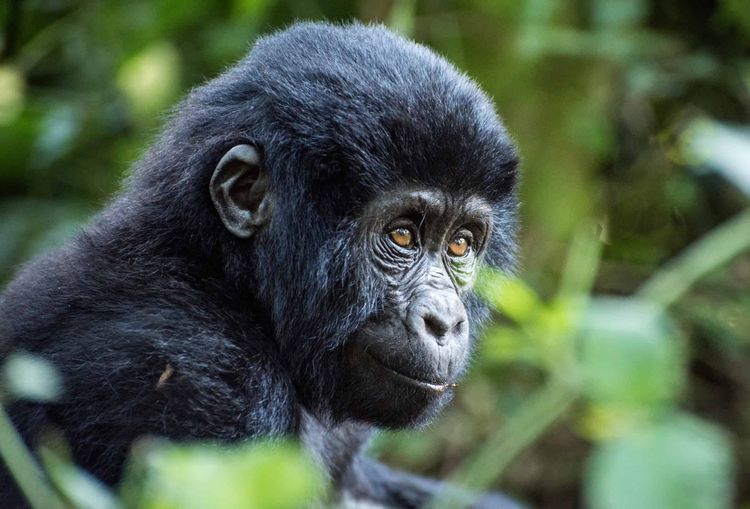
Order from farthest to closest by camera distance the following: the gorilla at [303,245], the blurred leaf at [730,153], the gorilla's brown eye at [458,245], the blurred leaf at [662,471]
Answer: the gorilla's brown eye at [458,245], the gorilla at [303,245], the blurred leaf at [730,153], the blurred leaf at [662,471]

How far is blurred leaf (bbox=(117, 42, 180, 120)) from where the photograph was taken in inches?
211

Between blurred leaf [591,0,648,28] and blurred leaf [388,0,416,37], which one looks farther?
blurred leaf [591,0,648,28]

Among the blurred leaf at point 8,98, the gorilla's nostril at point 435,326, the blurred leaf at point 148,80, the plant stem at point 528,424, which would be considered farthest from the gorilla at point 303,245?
the blurred leaf at point 8,98

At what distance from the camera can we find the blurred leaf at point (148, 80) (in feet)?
17.6

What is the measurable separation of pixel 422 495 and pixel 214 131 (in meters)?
1.92

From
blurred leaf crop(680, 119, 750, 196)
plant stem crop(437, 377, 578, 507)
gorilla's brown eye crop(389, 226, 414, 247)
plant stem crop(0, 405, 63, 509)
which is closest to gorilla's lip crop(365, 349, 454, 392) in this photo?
gorilla's brown eye crop(389, 226, 414, 247)

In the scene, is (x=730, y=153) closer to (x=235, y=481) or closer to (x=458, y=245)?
(x=235, y=481)

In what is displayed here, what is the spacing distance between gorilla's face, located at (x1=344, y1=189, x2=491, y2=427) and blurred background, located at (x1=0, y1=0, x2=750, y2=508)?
1.82 m

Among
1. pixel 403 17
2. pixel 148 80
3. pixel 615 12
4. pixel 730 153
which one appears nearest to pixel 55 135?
pixel 148 80

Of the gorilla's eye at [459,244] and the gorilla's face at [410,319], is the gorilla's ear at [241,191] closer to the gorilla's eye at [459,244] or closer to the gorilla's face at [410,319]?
the gorilla's face at [410,319]

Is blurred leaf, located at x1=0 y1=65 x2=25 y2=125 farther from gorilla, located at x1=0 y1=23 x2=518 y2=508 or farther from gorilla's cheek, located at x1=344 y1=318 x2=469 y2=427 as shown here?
gorilla's cheek, located at x1=344 y1=318 x2=469 y2=427

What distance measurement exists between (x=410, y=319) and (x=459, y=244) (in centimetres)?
45

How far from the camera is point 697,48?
6309 mm

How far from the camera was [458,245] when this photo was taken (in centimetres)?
343
